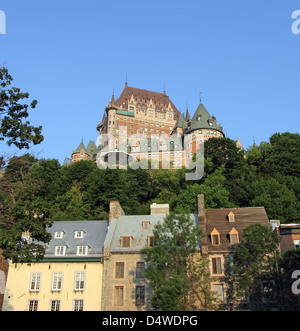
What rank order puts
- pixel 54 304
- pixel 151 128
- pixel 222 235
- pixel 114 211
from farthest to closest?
1. pixel 151 128
2. pixel 114 211
3. pixel 222 235
4. pixel 54 304

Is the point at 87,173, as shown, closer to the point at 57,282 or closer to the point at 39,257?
the point at 57,282

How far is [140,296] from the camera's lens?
118 ft

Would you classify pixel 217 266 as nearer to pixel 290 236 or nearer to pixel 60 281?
pixel 290 236

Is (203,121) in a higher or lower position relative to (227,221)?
higher

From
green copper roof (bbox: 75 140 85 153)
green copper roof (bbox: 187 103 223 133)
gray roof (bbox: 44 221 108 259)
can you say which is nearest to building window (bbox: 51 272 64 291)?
gray roof (bbox: 44 221 108 259)

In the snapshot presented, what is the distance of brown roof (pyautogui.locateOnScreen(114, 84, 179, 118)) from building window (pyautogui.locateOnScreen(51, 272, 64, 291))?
12357cm

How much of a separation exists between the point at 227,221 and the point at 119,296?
1304 cm

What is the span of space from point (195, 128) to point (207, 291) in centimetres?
8916

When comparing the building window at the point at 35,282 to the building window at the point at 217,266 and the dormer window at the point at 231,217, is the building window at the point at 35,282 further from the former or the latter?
the dormer window at the point at 231,217

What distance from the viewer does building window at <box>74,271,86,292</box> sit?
3662 cm

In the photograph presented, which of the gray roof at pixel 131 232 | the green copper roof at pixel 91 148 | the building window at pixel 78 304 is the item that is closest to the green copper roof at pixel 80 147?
the green copper roof at pixel 91 148

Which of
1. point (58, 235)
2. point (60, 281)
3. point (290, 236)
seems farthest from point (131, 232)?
point (290, 236)

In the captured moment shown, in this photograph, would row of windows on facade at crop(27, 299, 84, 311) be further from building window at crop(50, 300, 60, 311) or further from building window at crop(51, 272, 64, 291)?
building window at crop(51, 272, 64, 291)

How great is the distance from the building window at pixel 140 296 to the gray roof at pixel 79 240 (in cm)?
475
